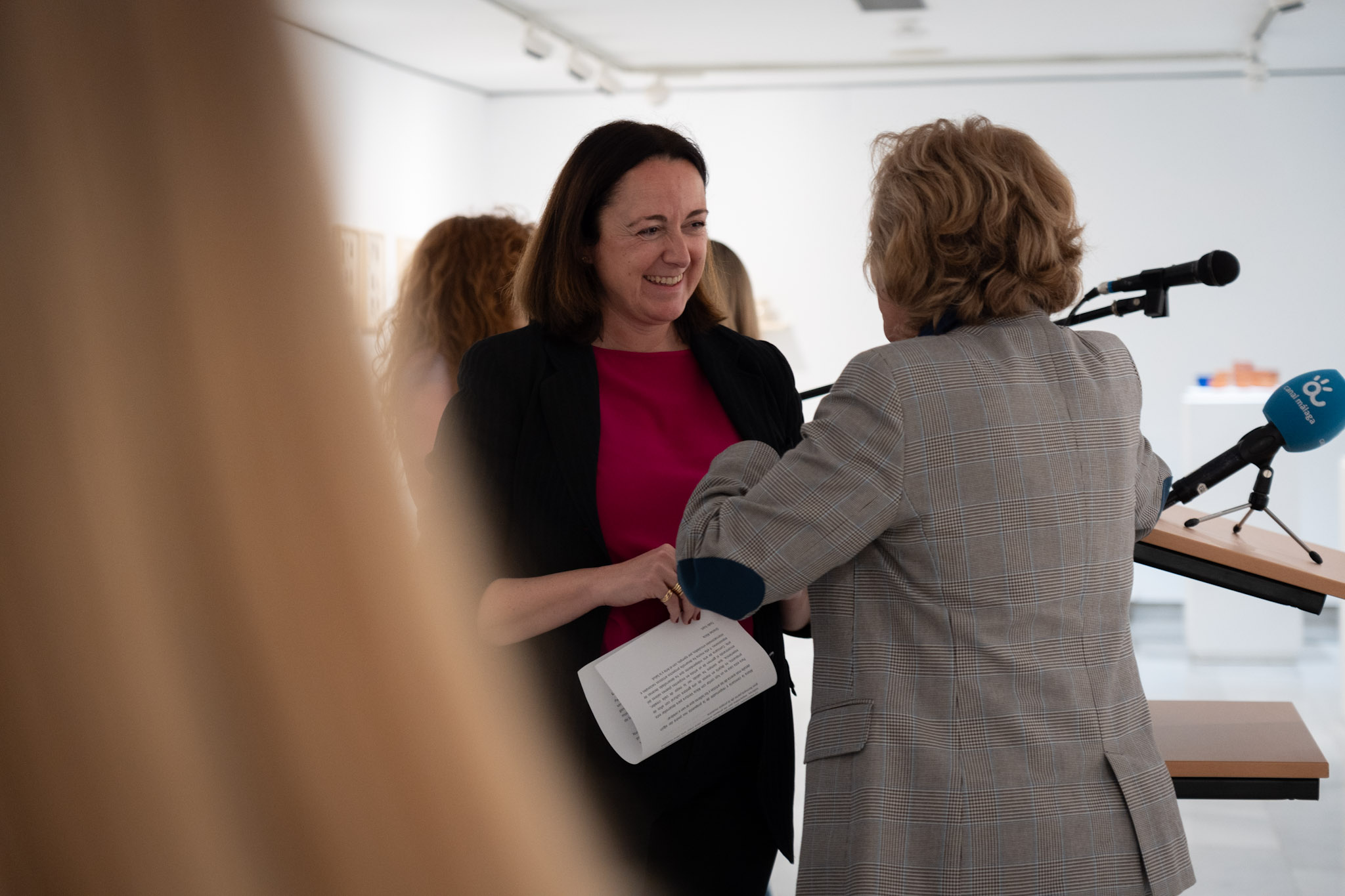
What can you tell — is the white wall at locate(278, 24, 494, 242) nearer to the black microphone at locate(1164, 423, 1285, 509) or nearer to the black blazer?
the black blazer

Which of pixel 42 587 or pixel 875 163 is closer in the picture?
pixel 42 587

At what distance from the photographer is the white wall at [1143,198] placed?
291 inches

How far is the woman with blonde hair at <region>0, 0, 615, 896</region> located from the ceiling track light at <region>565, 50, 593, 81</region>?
689 cm

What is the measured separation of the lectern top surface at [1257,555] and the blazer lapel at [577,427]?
102cm

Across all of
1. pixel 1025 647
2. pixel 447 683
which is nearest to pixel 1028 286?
pixel 1025 647

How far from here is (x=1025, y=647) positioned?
1.18 metres

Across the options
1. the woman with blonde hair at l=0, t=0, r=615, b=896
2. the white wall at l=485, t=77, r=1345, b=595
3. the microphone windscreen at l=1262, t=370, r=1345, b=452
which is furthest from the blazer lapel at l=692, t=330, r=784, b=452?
the white wall at l=485, t=77, r=1345, b=595

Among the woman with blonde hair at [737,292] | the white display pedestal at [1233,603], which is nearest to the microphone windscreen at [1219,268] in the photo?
the woman with blonde hair at [737,292]

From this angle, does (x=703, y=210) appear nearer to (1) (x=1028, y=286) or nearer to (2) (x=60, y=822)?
(1) (x=1028, y=286)

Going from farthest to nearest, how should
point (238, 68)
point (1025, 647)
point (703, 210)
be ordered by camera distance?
point (703, 210) < point (1025, 647) < point (238, 68)

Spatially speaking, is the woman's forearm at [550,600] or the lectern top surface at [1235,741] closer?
the woman's forearm at [550,600]

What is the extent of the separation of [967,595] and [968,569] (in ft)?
0.10

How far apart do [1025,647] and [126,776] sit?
114cm

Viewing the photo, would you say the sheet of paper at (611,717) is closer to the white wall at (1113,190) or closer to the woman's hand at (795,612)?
the woman's hand at (795,612)
